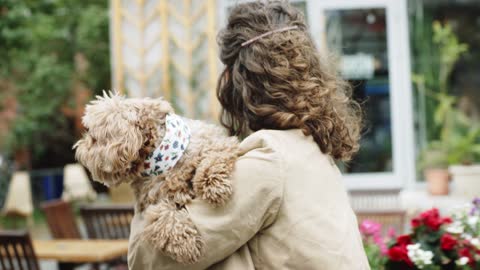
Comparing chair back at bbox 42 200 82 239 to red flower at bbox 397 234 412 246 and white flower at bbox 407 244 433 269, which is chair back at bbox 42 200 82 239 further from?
white flower at bbox 407 244 433 269

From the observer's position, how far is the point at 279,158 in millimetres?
1761

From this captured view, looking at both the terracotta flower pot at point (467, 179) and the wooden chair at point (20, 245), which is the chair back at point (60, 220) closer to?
the wooden chair at point (20, 245)

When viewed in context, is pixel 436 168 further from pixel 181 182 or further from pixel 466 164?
pixel 181 182

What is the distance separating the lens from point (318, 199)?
5.84ft

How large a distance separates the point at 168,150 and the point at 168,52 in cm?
694

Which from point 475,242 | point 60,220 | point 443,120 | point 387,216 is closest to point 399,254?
point 475,242

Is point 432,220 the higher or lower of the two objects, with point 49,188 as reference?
higher

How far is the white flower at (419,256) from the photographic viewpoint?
110 inches

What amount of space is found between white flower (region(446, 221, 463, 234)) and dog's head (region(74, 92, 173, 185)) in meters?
1.56

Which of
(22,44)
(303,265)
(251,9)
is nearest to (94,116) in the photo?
(251,9)

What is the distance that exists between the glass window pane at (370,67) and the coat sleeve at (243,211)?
6912 mm

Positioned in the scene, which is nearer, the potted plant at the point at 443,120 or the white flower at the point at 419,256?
the white flower at the point at 419,256

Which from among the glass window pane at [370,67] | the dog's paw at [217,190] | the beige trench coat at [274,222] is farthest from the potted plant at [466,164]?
the dog's paw at [217,190]

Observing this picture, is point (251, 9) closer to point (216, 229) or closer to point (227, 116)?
point (227, 116)
